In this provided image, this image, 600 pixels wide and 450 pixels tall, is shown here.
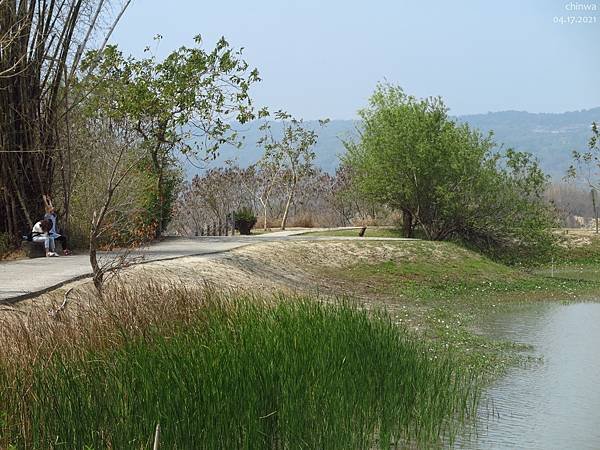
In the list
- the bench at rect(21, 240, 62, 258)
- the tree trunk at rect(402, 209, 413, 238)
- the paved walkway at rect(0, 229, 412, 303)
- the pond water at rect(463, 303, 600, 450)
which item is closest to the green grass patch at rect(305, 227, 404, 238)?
the tree trunk at rect(402, 209, 413, 238)

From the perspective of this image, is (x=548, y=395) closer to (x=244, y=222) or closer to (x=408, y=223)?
(x=408, y=223)

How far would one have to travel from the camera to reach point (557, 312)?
2353 cm

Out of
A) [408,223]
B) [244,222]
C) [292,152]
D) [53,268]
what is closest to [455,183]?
[408,223]

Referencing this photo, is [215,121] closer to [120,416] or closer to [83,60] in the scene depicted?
[83,60]

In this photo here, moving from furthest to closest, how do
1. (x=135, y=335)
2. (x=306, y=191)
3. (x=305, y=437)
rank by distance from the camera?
(x=306, y=191)
(x=135, y=335)
(x=305, y=437)

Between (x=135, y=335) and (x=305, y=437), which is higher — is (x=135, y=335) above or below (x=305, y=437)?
above

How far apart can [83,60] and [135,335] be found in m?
20.7

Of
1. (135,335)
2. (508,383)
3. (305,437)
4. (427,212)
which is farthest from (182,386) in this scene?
(427,212)

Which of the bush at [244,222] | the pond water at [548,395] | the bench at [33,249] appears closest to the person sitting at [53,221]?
the bench at [33,249]

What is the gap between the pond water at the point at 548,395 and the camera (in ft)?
35.1

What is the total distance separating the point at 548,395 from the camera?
42.7 feet

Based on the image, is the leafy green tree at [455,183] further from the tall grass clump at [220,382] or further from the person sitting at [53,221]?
the tall grass clump at [220,382]

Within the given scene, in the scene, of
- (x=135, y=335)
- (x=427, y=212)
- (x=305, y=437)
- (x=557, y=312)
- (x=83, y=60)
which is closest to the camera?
(x=305, y=437)

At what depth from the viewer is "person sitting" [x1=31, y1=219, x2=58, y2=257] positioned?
2402 centimetres
